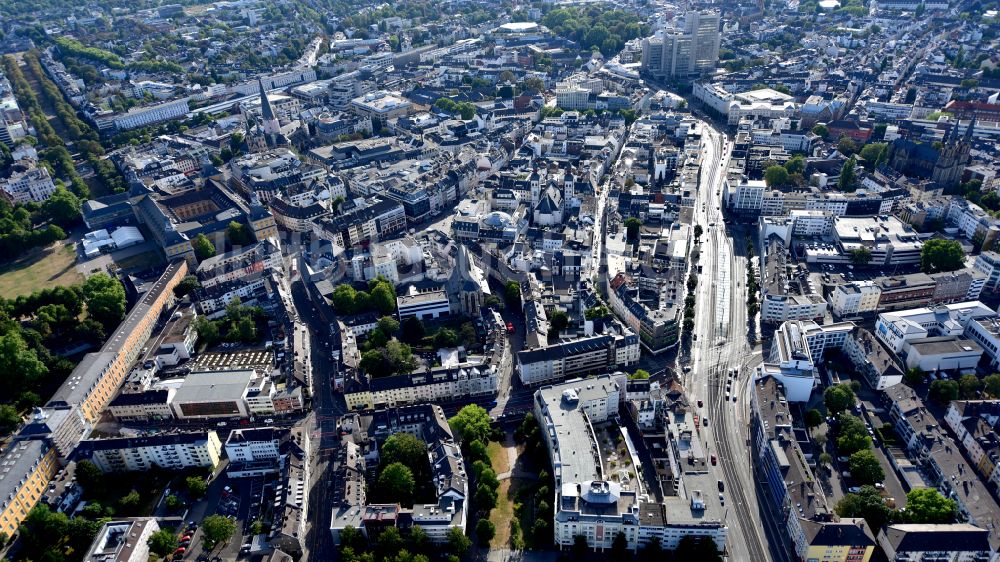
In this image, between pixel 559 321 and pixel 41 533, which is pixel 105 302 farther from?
pixel 559 321

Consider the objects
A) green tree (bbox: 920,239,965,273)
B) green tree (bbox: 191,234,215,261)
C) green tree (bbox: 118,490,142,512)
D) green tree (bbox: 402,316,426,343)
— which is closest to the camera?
green tree (bbox: 118,490,142,512)

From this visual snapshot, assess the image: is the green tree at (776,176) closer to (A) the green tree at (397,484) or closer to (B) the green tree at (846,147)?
(B) the green tree at (846,147)

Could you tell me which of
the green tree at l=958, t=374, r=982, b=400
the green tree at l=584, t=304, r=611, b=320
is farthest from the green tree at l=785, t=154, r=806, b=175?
the green tree at l=584, t=304, r=611, b=320

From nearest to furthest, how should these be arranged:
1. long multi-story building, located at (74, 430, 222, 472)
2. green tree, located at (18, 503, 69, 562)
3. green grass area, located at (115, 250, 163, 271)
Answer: green tree, located at (18, 503, 69, 562) → long multi-story building, located at (74, 430, 222, 472) → green grass area, located at (115, 250, 163, 271)

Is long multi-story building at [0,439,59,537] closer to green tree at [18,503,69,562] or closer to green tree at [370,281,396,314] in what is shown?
green tree at [18,503,69,562]

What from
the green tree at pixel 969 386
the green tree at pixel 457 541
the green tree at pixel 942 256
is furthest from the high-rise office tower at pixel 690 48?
the green tree at pixel 457 541
